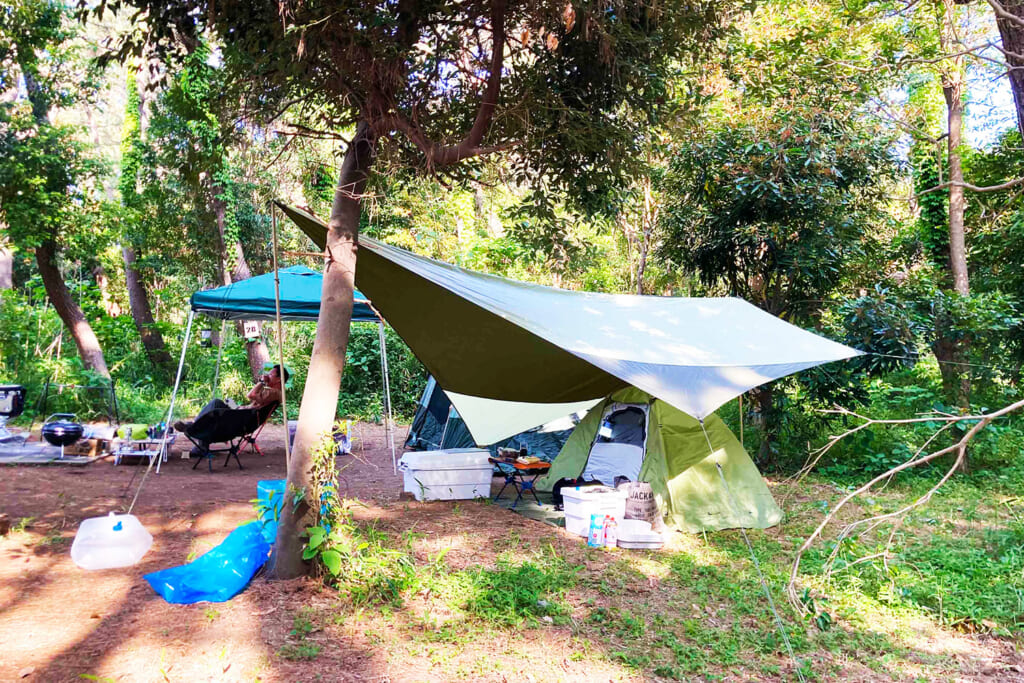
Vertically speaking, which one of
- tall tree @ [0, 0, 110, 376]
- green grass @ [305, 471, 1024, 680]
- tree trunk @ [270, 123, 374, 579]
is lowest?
green grass @ [305, 471, 1024, 680]

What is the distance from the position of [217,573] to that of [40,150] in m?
6.70

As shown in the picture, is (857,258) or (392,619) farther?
(857,258)

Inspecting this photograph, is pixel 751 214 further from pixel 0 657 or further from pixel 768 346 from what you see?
pixel 0 657

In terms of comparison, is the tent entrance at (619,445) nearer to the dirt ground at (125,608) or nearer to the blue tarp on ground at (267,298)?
the blue tarp on ground at (267,298)

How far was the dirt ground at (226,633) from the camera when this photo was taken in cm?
252

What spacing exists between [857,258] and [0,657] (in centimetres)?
678

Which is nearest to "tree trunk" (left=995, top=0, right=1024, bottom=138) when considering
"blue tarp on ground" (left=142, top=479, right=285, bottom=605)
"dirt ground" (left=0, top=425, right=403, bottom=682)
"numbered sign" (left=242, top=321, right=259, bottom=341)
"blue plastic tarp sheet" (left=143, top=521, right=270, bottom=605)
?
"dirt ground" (left=0, top=425, right=403, bottom=682)

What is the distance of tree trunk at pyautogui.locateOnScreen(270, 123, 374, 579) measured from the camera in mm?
3279

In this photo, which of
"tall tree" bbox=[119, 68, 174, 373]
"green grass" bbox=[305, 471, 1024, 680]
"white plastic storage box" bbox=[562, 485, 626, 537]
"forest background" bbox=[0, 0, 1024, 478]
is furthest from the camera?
"tall tree" bbox=[119, 68, 174, 373]

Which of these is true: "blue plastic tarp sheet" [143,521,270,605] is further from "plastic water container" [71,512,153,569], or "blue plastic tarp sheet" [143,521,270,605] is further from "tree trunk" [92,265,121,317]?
"tree trunk" [92,265,121,317]

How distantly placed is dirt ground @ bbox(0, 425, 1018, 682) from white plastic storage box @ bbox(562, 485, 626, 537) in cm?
20

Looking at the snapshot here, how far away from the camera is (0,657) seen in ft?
8.21

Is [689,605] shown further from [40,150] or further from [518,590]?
[40,150]

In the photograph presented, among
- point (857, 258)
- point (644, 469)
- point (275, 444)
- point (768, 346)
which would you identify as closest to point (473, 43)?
point (768, 346)
